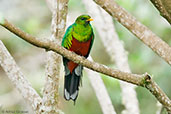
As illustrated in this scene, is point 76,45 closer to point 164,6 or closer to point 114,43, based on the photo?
point 114,43

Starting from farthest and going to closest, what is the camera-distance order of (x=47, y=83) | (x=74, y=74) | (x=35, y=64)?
1. (x=35, y=64)
2. (x=74, y=74)
3. (x=47, y=83)

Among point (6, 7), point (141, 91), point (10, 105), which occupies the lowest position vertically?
point (10, 105)

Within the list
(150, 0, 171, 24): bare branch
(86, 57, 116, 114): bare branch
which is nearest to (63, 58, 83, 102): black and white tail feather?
(86, 57, 116, 114): bare branch

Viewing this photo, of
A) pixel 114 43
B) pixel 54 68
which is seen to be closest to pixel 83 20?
pixel 114 43

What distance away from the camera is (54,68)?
12.2 ft

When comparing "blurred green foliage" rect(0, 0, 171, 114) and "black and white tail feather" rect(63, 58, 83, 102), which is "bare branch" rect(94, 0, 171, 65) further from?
"blurred green foliage" rect(0, 0, 171, 114)

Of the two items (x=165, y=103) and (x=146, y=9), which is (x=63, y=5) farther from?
(x=146, y=9)

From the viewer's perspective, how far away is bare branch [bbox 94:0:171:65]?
331 cm

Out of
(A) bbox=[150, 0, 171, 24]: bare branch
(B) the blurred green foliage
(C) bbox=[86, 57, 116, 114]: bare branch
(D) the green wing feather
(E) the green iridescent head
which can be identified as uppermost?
(A) bbox=[150, 0, 171, 24]: bare branch

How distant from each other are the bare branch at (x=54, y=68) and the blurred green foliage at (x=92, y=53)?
274 cm

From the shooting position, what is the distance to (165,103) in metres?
3.20

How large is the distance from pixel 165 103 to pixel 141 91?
434cm

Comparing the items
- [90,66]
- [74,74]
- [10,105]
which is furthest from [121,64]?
[10,105]

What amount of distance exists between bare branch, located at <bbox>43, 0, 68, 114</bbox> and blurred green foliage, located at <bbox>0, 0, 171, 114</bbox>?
2738mm
